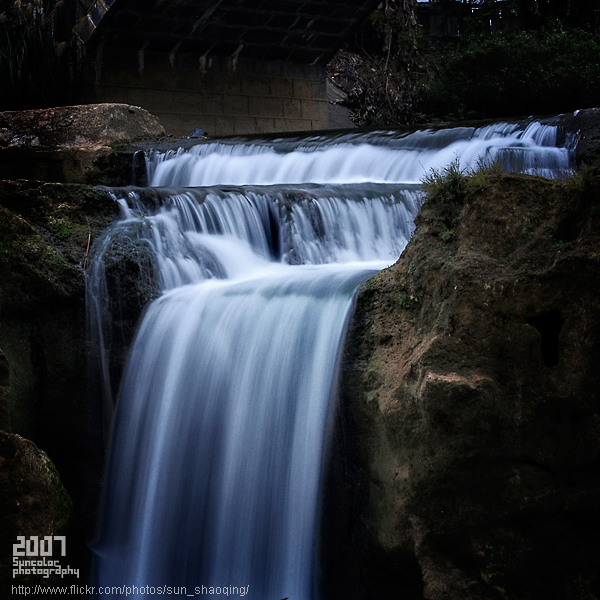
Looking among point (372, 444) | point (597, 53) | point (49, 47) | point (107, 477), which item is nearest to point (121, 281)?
point (107, 477)

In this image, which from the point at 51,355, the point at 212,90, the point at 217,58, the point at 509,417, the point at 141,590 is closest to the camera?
the point at 509,417

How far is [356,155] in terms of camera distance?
35.4 ft

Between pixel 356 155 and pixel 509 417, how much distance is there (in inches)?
289

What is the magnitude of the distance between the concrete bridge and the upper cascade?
16.7 ft

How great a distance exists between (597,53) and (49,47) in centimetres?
1124

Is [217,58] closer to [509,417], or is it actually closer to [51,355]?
[51,355]

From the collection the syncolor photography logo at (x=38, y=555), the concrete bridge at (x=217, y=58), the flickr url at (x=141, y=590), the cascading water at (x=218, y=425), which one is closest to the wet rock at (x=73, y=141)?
the concrete bridge at (x=217, y=58)

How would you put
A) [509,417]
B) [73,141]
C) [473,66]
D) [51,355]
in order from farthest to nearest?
[473,66], [73,141], [51,355], [509,417]

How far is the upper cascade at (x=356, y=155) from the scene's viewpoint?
10016 mm

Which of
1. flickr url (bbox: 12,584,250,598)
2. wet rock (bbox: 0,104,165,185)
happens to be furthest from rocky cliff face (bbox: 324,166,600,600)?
wet rock (bbox: 0,104,165,185)

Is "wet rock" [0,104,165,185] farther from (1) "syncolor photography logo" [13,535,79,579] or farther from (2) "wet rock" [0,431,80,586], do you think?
(1) "syncolor photography logo" [13,535,79,579]

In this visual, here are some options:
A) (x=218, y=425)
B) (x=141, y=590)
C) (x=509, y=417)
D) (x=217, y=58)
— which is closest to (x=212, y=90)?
(x=217, y=58)

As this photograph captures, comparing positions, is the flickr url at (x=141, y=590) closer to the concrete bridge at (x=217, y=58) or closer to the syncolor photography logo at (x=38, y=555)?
the syncolor photography logo at (x=38, y=555)

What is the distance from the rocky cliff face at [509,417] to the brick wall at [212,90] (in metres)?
13.5
